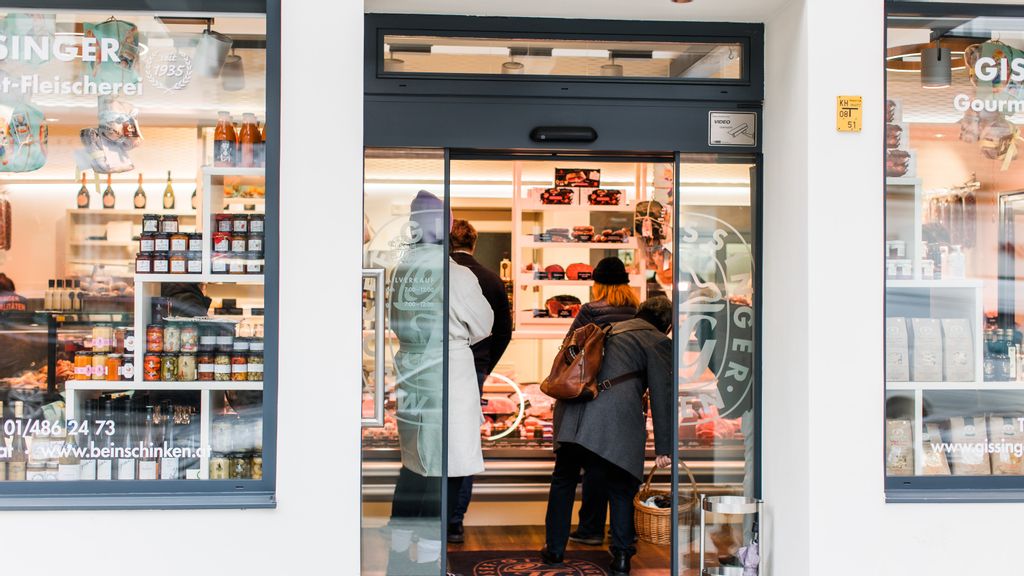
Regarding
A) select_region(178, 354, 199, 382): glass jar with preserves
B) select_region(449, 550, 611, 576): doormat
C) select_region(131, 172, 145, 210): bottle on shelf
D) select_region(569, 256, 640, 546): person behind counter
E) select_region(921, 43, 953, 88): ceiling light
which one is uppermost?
select_region(921, 43, 953, 88): ceiling light

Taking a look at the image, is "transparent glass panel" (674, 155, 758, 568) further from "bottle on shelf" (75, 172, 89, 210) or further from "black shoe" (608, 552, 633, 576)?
"bottle on shelf" (75, 172, 89, 210)

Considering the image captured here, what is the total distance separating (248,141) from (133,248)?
733 millimetres

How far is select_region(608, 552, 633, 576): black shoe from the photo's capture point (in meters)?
5.29

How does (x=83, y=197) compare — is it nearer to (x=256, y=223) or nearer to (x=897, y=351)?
(x=256, y=223)

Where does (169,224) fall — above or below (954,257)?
above

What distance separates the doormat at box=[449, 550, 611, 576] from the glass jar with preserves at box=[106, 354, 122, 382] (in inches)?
86.1

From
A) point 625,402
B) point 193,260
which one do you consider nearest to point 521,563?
point 625,402

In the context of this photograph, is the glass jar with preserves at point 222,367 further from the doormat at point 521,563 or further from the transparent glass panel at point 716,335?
the transparent glass panel at point 716,335

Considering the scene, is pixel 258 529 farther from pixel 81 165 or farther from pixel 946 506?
pixel 946 506

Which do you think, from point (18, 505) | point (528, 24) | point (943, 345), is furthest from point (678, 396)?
point (18, 505)

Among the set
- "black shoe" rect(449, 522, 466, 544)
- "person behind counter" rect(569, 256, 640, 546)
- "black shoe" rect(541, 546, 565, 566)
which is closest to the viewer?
"black shoe" rect(541, 546, 565, 566)

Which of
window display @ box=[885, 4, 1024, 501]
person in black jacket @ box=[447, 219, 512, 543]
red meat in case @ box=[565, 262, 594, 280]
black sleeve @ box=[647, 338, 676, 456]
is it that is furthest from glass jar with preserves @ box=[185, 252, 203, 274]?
red meat in case @ box=[565, 262, 594, 280]

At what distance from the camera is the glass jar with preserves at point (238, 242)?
4340mm

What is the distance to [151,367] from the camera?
4.33 m
